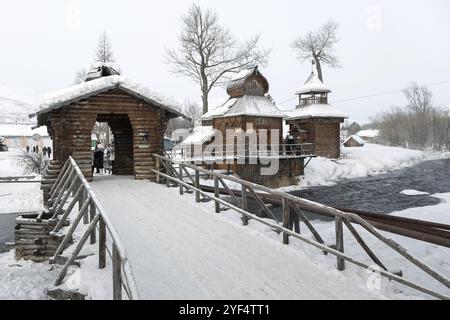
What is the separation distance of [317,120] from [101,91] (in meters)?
29.1

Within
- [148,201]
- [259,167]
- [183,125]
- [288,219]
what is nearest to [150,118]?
[148,201]

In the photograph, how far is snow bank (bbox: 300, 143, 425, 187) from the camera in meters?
34.0

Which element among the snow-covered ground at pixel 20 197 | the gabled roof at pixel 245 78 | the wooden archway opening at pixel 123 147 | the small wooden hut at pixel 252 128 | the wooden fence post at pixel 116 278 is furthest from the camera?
the gabled roof at pixel 245 78

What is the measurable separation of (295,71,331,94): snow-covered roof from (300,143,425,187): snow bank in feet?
25.2

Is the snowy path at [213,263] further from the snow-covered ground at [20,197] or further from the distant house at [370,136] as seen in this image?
the distant house at [370,136]

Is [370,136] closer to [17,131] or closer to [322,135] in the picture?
[322,135]

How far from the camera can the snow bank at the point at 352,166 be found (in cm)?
3403

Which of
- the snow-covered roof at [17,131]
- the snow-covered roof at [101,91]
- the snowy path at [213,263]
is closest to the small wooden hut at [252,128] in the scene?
the snow-covered roof at [101,91]

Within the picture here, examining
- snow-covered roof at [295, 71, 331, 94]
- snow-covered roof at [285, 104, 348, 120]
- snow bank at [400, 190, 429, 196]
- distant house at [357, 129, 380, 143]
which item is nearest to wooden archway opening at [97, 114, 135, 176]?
snow bank at [400, 190, 429, 196]

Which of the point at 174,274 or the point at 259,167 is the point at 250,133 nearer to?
the point at 259,167

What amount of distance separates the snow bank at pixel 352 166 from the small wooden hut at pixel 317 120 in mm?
1957

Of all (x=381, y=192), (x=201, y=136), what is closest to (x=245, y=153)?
(x=201, y=136)

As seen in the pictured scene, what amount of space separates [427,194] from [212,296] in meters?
23.1

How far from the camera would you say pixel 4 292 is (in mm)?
8898
